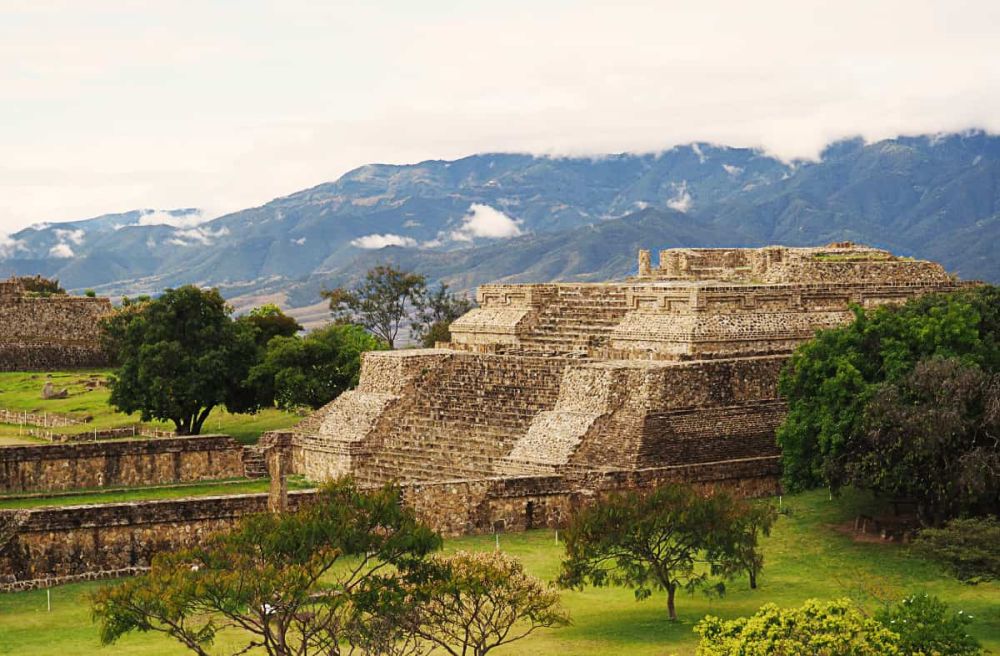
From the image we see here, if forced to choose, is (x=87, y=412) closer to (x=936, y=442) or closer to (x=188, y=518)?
(x=188, y=518)

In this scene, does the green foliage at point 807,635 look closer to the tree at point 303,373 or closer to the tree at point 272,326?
the tree at point 303,373

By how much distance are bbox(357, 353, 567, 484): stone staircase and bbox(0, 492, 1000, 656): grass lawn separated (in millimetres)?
4498

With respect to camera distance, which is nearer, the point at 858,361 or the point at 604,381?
the point at 858,361

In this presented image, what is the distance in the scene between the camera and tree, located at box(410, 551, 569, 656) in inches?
673

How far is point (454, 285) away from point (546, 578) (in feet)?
545

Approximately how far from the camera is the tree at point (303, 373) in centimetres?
3756

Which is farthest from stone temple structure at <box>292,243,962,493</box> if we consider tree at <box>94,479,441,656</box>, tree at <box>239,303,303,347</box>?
tree at <box>239,303,303,347</box>

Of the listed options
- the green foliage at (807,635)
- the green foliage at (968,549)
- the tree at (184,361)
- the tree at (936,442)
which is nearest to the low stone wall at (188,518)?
the tree at (936,442)

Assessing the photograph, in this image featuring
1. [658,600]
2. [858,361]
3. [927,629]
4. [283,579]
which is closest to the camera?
[927,629]

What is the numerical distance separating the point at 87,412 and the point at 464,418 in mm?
16030

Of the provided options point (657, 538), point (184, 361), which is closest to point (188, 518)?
point (657, 538)

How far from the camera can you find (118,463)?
31547 millimetres

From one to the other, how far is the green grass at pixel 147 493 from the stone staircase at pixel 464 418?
6.55 feet

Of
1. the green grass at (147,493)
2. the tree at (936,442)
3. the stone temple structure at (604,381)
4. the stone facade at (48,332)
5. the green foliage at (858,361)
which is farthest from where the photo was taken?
the stone facade at (48,332)
